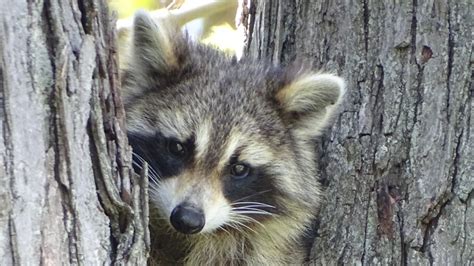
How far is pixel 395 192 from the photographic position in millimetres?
3541

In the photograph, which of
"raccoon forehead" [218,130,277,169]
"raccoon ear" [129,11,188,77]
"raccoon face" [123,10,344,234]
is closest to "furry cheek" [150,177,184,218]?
"raccoon face" [123,10,344,234]

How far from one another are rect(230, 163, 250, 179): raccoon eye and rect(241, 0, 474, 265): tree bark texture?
15.3 inches

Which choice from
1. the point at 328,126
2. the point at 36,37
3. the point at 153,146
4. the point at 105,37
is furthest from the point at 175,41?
the point at 36,37

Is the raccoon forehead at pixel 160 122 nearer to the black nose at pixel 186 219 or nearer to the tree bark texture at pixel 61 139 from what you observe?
the black nose at pixel 186 219

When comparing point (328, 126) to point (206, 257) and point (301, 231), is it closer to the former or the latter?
point (301, 231)

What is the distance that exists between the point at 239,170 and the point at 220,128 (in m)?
0.22

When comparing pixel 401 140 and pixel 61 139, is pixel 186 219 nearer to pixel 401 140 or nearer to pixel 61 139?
pixel 401 140

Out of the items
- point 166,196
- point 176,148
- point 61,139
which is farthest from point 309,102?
point 61,139

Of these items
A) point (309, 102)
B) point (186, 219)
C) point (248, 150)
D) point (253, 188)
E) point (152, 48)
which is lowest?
point (186, 219)

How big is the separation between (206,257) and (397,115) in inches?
42.5

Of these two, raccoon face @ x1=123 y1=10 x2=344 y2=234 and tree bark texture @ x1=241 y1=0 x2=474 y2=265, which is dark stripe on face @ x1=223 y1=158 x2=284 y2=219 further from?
tree bark texture @ x1=241 y1=0 x2=474 y2=265

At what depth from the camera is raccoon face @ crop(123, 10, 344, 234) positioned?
3.57 m

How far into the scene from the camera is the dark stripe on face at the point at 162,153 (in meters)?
3.57

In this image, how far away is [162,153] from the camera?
359 cm
